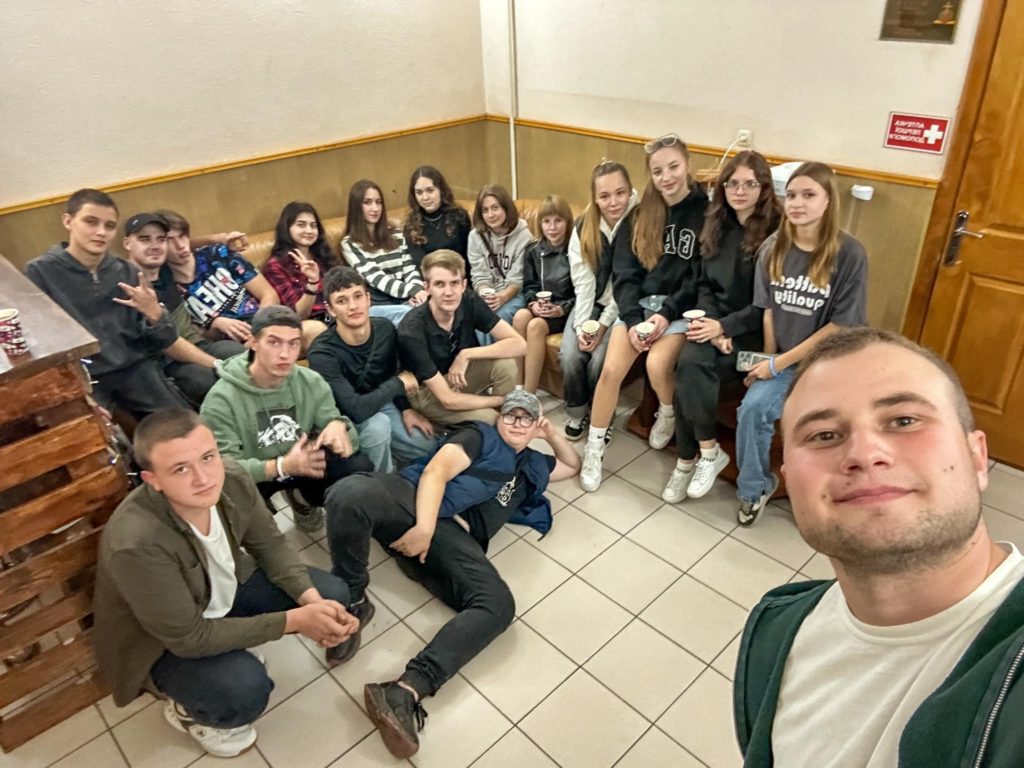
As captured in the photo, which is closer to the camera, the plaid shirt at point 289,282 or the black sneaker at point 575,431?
the black sneaker at point 575,431

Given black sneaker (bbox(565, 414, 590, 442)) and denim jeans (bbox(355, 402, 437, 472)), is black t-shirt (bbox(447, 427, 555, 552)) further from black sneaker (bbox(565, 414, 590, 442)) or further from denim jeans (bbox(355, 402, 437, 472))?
black sneaker (bbox(565, 414, 590, 442))

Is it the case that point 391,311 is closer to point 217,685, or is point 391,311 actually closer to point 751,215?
point 751,215

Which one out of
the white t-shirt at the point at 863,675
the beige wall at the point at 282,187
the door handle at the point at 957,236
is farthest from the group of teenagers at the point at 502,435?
the door handle at the point at 957,236

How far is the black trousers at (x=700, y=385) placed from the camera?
3.02 metres

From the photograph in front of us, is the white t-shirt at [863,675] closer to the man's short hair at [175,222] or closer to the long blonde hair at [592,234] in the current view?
the long blonde hair at [592,234]

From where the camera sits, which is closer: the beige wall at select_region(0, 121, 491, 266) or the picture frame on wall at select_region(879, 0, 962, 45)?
the picture frame on wall at select_region(879, 0, 962, 45)

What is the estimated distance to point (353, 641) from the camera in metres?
2.41

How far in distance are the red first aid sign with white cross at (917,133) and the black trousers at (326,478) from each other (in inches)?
109

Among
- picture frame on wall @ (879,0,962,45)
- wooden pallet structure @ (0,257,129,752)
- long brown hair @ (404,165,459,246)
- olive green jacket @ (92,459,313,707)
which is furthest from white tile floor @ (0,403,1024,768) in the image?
picture frame on wall @ (879,0,962,45)

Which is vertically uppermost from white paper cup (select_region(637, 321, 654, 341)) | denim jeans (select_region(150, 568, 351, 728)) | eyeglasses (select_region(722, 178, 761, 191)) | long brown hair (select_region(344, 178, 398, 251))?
eyeglasses (select_region(722, 178, 761, 191))

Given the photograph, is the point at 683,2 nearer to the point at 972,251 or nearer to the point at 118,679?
the point at 972,251

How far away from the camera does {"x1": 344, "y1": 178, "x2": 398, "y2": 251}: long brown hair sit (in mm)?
3930

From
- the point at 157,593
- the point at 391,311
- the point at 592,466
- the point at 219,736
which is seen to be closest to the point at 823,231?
the point at 592,466

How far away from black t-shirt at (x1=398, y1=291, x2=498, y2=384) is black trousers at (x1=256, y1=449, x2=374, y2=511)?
0.47 meters
